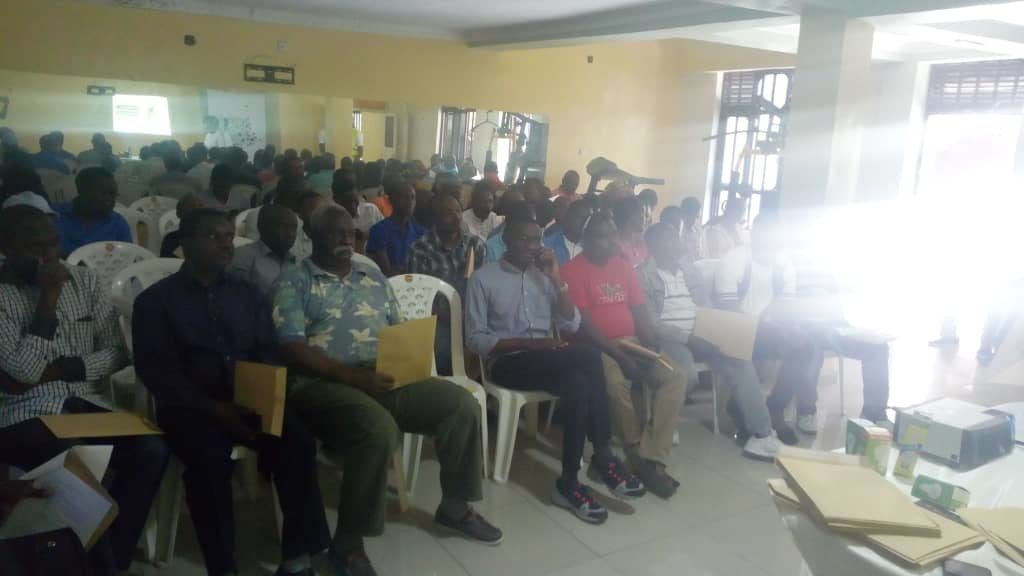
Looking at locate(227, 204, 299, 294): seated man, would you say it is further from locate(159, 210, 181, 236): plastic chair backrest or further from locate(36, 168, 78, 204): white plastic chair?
locate(36, 168, 78, 204): white plastic chair

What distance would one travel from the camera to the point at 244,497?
285cm

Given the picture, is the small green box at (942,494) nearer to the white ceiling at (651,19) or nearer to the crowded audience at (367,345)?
the crowded audience at (367,345)

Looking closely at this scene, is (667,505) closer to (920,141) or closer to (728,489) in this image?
(728,489)

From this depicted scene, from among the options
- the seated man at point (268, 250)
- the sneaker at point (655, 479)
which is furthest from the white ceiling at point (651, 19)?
the seated man at point (268, 250)

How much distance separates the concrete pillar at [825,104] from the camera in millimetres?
4684

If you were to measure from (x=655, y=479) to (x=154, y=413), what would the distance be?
1990 mm

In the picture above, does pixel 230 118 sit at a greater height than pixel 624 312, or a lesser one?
greater

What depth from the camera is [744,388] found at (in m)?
3.60

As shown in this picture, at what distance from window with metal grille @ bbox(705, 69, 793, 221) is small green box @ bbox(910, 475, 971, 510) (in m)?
7.21

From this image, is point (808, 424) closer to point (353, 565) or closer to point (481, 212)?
point (481, 212)

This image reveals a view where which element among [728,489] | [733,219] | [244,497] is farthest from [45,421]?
[733,219]

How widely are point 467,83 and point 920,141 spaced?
16.0 ft

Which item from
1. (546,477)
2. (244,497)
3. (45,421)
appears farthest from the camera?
(546,477)

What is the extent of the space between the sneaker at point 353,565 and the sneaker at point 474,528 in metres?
0.40
